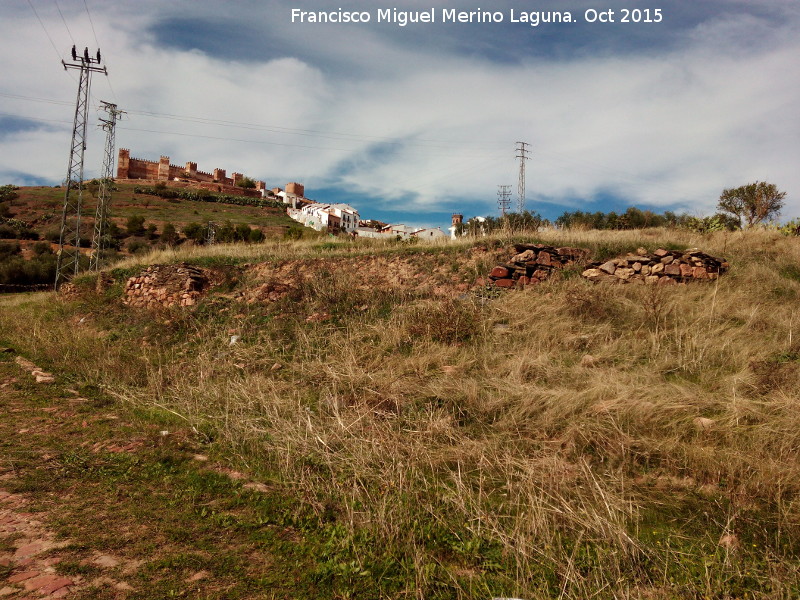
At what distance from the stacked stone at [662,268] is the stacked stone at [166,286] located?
931cm

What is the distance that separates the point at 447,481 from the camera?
12.2ft

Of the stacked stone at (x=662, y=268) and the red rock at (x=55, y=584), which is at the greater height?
the stacked stone at (x=662, y=268)

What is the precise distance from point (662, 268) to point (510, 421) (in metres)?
6.84

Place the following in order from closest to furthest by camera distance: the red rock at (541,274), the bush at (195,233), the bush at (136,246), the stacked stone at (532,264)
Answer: the stacked stone at (532,264) < the red rock at (541,274) < the bush at (136,246) < the bush at (195,233)

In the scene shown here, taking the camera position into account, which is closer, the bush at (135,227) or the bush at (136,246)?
the bush at (136,246)

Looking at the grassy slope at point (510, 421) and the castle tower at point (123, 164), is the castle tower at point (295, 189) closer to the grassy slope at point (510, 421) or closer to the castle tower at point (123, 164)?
the castle tower at point (123, 164)

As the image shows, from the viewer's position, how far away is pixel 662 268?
9547mm

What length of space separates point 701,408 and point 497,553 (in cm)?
327

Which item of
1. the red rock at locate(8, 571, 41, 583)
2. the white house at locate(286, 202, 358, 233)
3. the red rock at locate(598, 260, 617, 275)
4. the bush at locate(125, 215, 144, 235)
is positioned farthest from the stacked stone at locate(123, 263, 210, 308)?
the white house at locate(286, 202, 358, 233)

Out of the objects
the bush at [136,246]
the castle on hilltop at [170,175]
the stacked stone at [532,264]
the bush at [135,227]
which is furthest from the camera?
the castle on hilltop at [170,175]

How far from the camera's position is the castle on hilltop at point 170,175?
295 ft

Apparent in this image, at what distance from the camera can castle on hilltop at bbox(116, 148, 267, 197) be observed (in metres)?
89.9

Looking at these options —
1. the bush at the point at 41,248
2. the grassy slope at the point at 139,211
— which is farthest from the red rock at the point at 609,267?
the grassy slope at the point at 139,211

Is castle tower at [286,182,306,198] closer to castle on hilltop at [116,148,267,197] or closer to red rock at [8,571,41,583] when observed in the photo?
castle on hilltop at [116,148,267,197]
